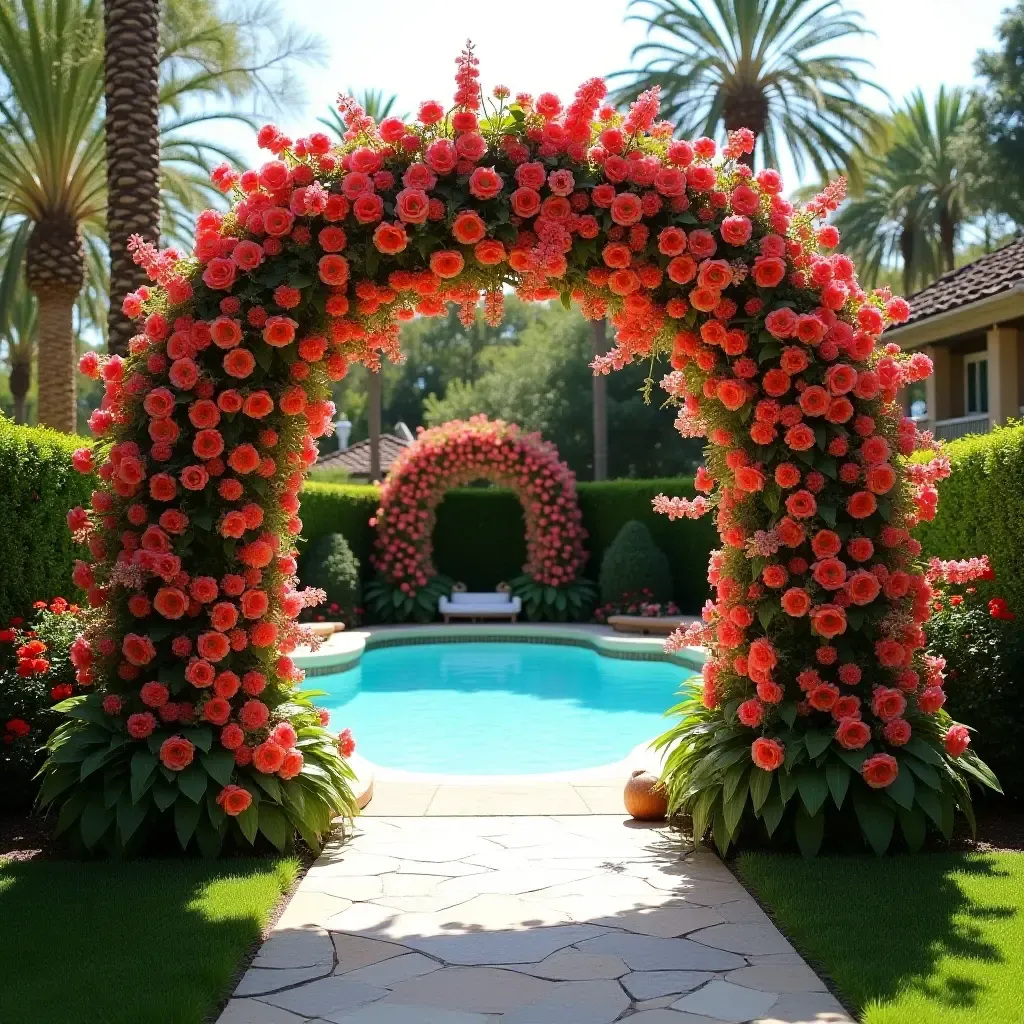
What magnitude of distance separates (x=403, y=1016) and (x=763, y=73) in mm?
19371

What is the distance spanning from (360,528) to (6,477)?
40.1ft

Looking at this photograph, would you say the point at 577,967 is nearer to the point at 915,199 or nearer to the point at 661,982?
the point at 661,982

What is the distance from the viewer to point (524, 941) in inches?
173

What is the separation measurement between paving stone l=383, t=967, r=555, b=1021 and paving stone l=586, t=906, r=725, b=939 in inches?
27.8

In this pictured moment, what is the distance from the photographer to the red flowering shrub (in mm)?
6230

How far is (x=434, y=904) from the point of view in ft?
15.9

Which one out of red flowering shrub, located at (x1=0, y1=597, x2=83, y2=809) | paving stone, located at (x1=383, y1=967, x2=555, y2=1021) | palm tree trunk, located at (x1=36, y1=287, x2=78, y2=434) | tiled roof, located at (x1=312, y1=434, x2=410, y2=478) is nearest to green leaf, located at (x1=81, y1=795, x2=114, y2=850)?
red flowering shrub, located at (x1=0, y1=597, x2=83, y2=809)

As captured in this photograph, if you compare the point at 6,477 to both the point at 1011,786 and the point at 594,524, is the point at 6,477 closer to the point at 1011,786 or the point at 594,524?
the point at 1011,786

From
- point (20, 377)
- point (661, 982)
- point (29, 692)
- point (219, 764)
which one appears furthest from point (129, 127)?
point (20, 377)

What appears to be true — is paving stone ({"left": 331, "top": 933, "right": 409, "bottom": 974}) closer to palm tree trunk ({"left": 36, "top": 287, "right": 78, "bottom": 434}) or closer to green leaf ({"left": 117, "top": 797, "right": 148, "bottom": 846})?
green leaf ({"left": 117, "top": 797, "right": 148, "bottom": 846})

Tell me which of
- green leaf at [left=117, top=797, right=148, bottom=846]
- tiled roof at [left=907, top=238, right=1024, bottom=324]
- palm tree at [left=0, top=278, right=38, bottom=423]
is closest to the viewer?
green leaf at [left=117, top=797, right=148, bottom=846]

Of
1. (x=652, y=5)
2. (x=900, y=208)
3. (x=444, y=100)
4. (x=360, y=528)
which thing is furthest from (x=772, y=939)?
(x=900, y=208)

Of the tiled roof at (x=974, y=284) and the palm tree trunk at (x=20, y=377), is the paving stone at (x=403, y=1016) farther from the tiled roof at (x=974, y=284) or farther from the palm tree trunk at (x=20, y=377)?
the palm tree trunk at (x=20, y=377)

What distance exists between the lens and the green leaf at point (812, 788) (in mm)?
5207
